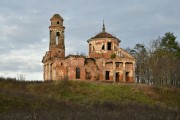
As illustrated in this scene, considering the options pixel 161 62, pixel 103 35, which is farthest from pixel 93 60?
pixel 161 62

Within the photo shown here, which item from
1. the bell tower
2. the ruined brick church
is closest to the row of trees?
the ruined brick church

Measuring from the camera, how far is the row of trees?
50562mm

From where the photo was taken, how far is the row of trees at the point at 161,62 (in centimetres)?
5056

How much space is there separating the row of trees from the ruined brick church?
19.0 ft

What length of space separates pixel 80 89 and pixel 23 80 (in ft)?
19.9

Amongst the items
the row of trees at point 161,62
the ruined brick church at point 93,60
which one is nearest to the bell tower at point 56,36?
the ruined brick church at point 93,60

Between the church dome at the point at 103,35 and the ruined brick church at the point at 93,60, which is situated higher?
the church dome at the point at 103,35

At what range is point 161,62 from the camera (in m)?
50.1

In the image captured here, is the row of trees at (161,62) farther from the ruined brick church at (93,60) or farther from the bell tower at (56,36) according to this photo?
the bell tower at (56,36)

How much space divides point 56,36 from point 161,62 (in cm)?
1610

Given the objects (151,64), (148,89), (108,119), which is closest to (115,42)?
(151,64)

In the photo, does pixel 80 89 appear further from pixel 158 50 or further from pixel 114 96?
pixel 158 50

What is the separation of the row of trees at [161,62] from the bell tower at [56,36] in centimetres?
1410

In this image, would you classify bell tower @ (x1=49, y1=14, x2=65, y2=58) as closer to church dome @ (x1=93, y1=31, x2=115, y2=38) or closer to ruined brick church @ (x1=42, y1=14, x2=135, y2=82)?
ruined brick church @ (x1=42, y1=14, x2=135, y2=82)
